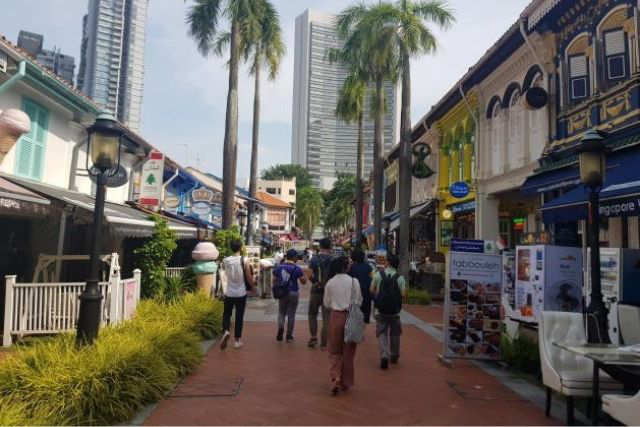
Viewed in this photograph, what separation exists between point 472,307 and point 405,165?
31.2ft

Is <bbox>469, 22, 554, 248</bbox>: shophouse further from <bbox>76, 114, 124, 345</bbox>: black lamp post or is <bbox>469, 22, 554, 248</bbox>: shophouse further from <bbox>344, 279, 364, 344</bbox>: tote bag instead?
<bbox>76, 114, 124, 345</bbox>: black lamp post

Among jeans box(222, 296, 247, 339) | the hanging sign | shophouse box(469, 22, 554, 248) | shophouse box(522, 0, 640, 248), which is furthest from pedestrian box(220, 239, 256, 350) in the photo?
shophouse box(469, 22, 554, 248)

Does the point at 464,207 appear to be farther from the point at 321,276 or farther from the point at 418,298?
the point at 321,276

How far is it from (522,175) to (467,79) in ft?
14.0

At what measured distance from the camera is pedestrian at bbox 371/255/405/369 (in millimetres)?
7059

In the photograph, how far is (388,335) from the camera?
727 cm

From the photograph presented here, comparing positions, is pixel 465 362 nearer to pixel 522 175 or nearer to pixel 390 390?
pixel 390 390

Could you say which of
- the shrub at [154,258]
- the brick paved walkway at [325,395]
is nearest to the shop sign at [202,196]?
the shrub at [154,258]

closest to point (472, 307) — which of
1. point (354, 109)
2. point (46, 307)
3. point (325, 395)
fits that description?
point (325, 395)

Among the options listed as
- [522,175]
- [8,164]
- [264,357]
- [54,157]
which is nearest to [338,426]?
[264,357]

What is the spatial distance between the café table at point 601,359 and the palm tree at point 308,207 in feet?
253

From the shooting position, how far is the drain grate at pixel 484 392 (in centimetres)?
572

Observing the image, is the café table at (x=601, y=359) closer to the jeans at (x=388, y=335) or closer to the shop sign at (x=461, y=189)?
the jeans at (x=388, y=335)

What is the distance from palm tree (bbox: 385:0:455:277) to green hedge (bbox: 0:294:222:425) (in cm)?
1141
